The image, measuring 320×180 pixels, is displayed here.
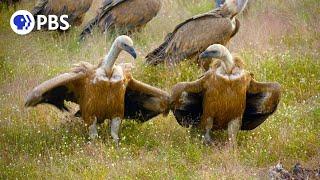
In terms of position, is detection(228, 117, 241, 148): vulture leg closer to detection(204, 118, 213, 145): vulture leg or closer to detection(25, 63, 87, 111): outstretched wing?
detection(204, 118, 213, 145): vulture leg

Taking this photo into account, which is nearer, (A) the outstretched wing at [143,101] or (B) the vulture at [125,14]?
(A) the outstretched wing at [143,101]

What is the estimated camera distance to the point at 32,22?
1183 cm

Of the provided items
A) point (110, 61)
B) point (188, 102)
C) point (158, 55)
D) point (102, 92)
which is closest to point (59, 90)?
point (102, 92)

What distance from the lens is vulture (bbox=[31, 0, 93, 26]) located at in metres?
12.5

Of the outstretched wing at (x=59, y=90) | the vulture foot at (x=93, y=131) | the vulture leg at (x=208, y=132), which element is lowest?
the vulture leg at (x=208, y=132)

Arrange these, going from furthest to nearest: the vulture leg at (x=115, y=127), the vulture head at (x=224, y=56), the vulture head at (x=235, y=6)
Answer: the vulture head at (x=235, y=6) < the vulture leg at (x=115, y=127) < the vulture head at (x=224, y=56)

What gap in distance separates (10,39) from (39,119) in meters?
3.58

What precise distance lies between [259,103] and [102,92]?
160cm

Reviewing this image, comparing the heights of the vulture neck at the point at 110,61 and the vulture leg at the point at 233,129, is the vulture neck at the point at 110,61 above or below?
above

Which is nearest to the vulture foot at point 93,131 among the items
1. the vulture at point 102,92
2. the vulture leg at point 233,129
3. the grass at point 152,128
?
the vulture at point 102,92

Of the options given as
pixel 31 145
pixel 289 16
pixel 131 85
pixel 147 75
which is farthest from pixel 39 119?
pixel 289 16

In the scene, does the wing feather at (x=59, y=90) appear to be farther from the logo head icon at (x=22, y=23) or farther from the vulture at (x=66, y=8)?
the vulture at (x=66, y=8)

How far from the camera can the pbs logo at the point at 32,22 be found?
11.9 m

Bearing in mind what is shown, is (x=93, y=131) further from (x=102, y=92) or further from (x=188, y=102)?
(x=188, y=102)
